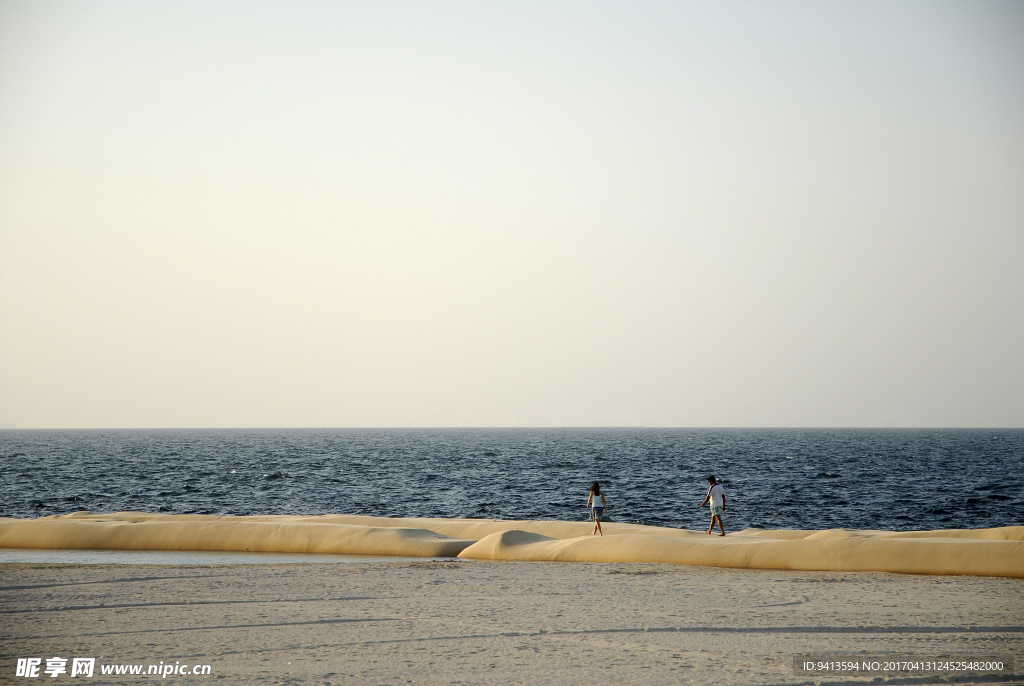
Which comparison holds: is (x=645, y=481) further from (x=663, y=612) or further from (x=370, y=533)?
(x=663, y=612)

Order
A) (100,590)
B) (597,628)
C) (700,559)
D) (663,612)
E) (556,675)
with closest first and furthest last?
1. (556,675)
2. (597,628)
3. (663,612)
4. (100,590)
5. (700,559)

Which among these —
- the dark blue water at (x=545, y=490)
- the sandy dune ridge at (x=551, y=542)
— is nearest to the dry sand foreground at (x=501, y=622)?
the sandy dune ridge at (x=551, y=542)

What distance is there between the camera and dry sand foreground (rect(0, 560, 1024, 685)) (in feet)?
24.8

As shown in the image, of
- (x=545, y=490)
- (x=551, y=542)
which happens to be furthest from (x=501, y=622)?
(x=545, y=490)

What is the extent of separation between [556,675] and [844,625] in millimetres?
4546

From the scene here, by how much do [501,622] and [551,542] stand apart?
837 cm

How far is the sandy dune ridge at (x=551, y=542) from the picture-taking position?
571 inches

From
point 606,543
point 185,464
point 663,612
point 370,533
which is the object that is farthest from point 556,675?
point 185,464

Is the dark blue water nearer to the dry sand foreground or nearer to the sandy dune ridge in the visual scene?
the sandy dune ridge

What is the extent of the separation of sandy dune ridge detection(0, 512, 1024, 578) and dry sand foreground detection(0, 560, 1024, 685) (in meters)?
0.79

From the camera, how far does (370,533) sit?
19.5m

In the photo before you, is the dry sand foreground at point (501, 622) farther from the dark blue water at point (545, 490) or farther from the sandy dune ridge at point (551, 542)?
the dark blue water at point (545, 490)

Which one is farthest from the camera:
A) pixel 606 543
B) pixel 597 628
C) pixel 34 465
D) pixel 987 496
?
pixel 34 465

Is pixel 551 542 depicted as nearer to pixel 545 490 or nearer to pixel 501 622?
pixel 501 622
